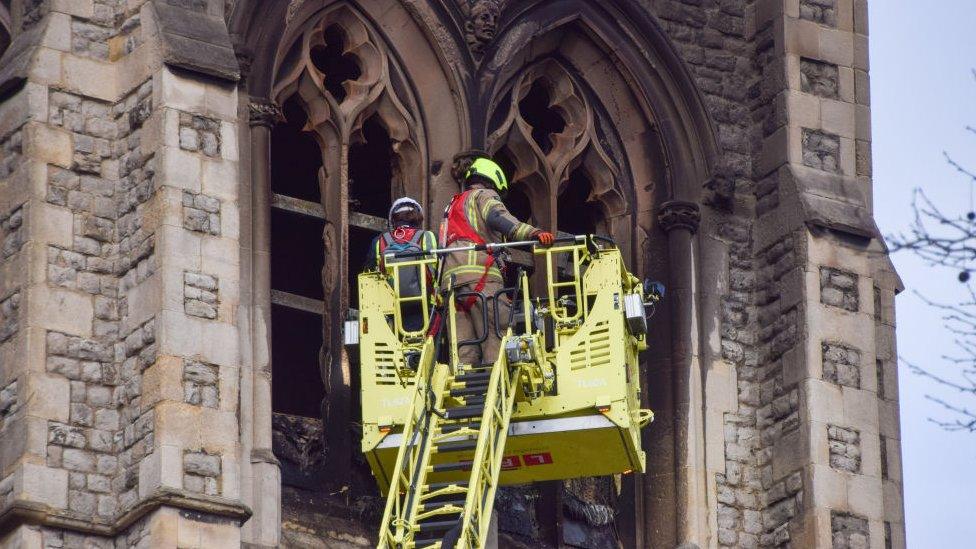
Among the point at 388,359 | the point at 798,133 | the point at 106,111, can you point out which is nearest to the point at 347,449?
the point at 388,359

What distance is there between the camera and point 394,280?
25.4 meters

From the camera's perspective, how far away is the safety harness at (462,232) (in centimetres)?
2558

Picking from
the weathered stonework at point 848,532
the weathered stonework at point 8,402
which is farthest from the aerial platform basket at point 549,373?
the weathered stonework at point 8,402

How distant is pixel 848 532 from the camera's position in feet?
89.5

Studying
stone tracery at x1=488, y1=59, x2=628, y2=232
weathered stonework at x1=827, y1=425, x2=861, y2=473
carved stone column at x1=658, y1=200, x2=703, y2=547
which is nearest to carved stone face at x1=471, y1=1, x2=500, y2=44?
stone tracery at x1=488, y1=59, x2=628, y2=232

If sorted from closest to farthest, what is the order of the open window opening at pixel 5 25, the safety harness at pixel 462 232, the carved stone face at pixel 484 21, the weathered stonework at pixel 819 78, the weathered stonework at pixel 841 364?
1. the safety harness at pixel 462 232
2. the open window opening at pixel 5 25
3. the weathered stonework at pixel 841 364
4. the carved stone face at pixel 484 21
5. the weathered stonework at pixel 819 78

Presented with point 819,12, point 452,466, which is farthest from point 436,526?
point 819,12

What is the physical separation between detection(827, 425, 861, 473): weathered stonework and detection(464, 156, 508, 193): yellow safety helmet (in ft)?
11.2

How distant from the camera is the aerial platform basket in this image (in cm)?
2484

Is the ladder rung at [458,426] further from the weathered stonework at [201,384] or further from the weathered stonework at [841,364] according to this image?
the weathered stonework at [841,364]

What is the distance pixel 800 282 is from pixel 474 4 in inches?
134

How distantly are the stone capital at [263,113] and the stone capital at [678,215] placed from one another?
3.59m

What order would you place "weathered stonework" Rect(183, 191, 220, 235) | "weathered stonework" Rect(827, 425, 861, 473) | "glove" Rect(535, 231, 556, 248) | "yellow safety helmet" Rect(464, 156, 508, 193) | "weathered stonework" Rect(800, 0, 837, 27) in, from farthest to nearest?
"weathered stonework" Rect(800, 0, 837, 27), "weathered stonework" Rect(827, 425, 861, 473), "yellow safety helmet" Rect(464, 156, 508, 193), "weathered stonework" Rect(183, 191, 220, 235), "glove" Rect(535, 231, 556, 248)

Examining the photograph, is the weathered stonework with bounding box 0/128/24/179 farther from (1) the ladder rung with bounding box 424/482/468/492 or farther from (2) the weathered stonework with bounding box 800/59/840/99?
Result: (2) the weathered stonework with bounding box 800/59/840/99
